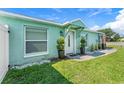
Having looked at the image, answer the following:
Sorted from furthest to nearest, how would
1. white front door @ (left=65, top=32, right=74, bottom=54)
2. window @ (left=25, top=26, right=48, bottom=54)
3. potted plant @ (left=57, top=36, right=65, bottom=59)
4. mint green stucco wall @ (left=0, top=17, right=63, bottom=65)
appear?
white front door @ (left=65, top=32, right=74, bottom=54) < potted plant @ (left=57, top=36, right=65, bottom=59) < window @ (left=25, top=26, right=48, bottom=54) < mint green stucco wall @ (left=0, top=17, right=63, bottom=65)

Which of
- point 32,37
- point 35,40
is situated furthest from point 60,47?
point 32,37

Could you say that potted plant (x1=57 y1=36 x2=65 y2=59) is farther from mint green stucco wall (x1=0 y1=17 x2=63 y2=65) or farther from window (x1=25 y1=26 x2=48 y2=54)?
mint green stucco wall (x1=0 y1=17 x2=63 y2=65)

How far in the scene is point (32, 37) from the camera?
27.3 ft

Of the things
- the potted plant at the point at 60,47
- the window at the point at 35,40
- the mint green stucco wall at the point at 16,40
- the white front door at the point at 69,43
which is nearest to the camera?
the mint green stucco wall at the point at 16,40

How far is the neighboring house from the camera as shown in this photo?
23.7 feet

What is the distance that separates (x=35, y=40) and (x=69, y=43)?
4297mm

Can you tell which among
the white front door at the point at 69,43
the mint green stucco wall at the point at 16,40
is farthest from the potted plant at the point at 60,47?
the mint green stucco wall at the point at 16,40

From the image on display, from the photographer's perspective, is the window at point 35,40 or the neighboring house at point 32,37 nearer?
the neighboring house at point 32,37

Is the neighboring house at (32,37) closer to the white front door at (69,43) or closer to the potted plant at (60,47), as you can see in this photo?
the white front door at (69,43)

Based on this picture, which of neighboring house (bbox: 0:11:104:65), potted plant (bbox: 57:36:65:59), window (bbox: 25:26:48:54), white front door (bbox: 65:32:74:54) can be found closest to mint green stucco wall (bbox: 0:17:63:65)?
neighboring house (bbox: 0:11:104:65)

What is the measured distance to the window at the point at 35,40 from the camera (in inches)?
317
